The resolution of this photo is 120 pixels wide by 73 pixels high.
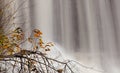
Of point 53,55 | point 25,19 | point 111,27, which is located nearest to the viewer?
point 53,55

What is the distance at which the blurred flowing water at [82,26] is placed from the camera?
5762 mm

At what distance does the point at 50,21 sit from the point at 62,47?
489 millimetres

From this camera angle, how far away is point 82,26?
233 inches

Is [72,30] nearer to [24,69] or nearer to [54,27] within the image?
[54,27]

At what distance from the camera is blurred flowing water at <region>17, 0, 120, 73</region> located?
5762mm

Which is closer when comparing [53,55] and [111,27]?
[53,55]

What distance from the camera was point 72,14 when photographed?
5.89 metres

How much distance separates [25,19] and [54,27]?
0.51m

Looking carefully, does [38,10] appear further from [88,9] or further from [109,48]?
[109,48]

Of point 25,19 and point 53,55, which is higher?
point 25,19

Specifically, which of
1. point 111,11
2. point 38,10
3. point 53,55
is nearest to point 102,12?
point 111,11

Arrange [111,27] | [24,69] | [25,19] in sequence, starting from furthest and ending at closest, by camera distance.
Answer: [111,27], [25,19], [24,69]

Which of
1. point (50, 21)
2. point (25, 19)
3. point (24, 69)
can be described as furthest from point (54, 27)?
point (24, 69)

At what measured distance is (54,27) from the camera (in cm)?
578
